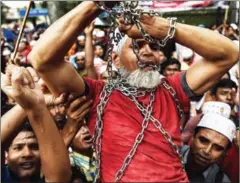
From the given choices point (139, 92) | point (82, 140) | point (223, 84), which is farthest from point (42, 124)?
point (223, 84)

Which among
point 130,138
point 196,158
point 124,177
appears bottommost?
point 196,158

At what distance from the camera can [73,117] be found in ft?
7.54

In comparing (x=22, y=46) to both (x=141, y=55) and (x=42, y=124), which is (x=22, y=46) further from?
(x=42, y=124)

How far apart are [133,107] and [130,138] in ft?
0.51

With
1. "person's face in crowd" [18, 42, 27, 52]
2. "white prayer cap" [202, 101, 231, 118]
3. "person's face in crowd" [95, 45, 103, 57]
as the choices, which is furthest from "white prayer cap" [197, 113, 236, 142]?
"person's face in crowd" [18, 42, 27, 52]

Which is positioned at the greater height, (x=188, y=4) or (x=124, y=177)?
(x=124, y=177)

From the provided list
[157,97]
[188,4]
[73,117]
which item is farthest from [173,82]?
[188,4]

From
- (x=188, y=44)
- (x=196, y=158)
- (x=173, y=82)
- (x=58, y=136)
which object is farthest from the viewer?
(x=196, y=158)

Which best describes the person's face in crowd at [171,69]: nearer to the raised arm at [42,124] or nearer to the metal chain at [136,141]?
the metal chain at [136,141]

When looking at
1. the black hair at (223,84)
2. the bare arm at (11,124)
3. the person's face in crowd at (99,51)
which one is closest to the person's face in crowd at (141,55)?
the bare arm at (11,124)

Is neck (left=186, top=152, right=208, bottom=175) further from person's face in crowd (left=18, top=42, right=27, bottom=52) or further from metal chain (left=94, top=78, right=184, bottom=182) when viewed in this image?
person's face in crowd (left=18, top=42, right=27, bottom=52)

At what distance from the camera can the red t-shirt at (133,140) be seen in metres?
2.13

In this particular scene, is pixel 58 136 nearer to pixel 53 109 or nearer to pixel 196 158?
pixel 53 109

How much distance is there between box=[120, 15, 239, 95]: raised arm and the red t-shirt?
173mm
